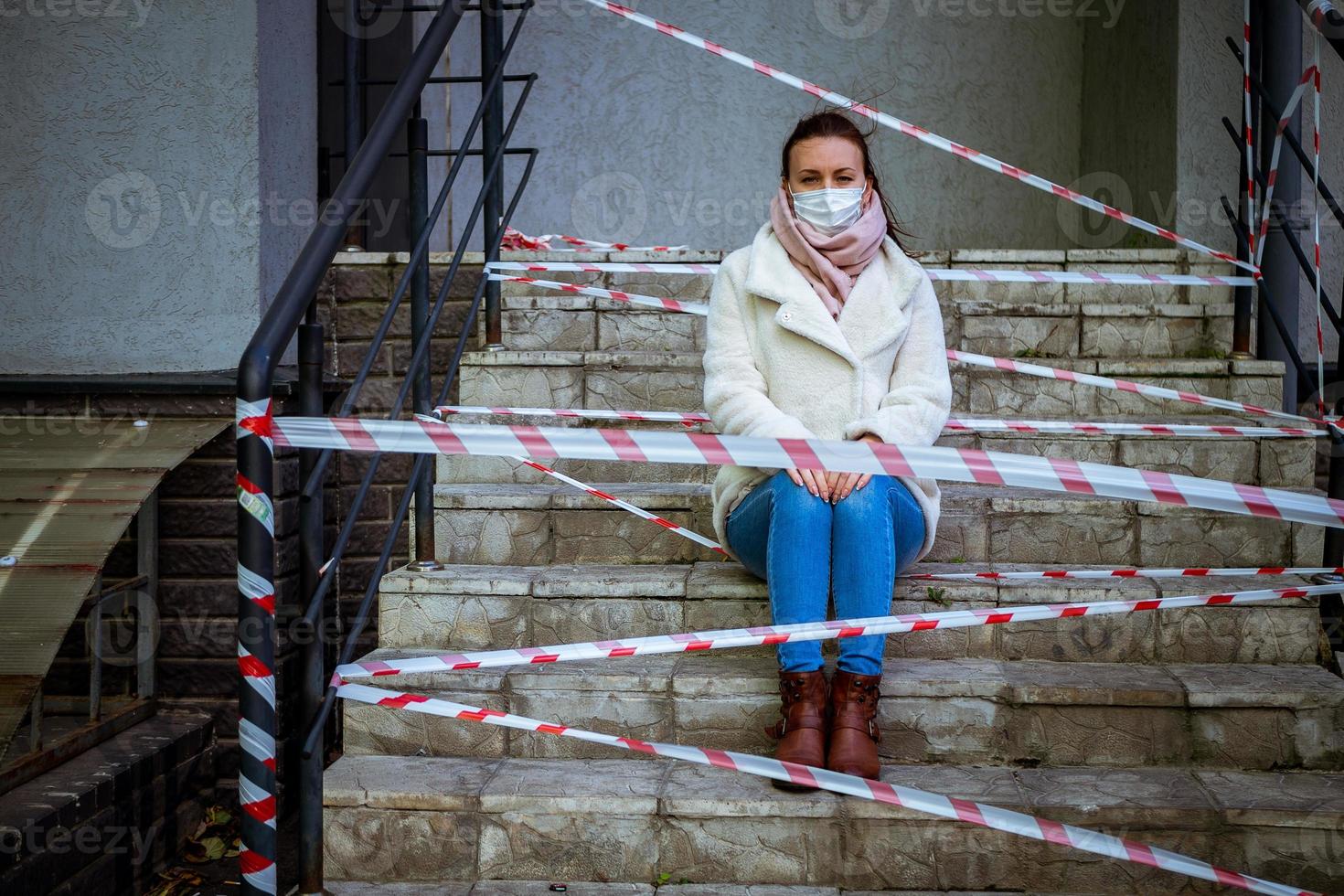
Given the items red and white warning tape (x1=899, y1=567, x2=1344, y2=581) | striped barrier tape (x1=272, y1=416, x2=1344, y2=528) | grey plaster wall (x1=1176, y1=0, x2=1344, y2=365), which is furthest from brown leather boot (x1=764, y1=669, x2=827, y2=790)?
grey plaster wall (x1=1176, y1=0, x2=1344, y2=365)

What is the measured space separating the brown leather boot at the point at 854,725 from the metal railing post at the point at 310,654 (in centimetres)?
91

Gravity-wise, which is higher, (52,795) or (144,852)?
(52,795)

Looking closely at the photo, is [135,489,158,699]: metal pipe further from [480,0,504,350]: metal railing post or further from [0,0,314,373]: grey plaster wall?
[480,0,504,350]: metal railing post

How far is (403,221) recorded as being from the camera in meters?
5.60

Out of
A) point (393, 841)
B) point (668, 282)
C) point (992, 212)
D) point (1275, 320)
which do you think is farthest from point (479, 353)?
point (992, 212)

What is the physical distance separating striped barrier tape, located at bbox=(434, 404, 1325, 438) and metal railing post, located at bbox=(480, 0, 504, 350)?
0.53 m

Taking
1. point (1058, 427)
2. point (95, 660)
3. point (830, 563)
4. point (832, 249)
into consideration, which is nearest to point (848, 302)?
point (832, 249)


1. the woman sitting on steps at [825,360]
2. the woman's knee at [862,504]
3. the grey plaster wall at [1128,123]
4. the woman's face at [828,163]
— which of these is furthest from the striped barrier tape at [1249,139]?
the woman's knee at [862,504]

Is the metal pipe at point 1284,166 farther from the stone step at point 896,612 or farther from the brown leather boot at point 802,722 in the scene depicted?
the brown leather boot at point 802,722

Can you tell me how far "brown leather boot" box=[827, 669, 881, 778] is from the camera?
79.0 inches

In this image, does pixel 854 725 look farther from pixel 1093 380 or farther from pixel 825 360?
pixel 1093 380

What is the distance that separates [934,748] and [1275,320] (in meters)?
1.73

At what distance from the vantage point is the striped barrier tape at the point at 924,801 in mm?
1737

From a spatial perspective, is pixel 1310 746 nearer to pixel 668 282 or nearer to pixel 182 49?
pixel 668 282
